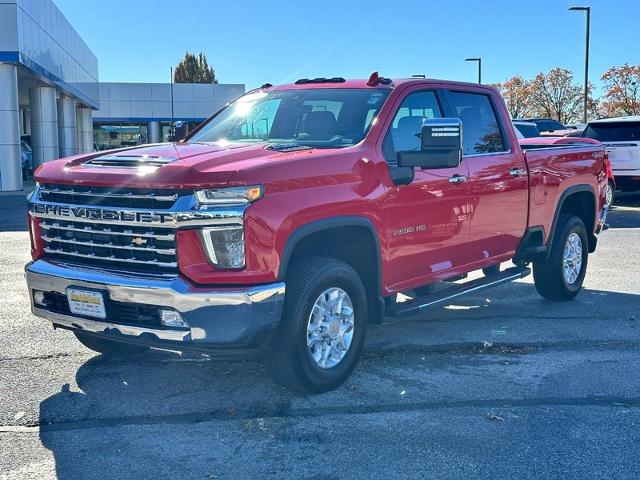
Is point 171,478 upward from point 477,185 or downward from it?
downward

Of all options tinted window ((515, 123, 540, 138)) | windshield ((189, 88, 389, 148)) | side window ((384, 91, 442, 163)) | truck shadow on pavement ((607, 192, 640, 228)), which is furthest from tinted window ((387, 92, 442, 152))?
tinted window ((515, 123, 540, 138))

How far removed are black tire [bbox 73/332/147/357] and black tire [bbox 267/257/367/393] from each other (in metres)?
1.47

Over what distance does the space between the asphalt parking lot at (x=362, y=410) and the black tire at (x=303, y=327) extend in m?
0.13

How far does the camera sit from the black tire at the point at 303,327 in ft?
15.0

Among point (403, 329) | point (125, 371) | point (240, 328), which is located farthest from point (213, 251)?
point (403, 329)

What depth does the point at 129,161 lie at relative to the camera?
4703 mm

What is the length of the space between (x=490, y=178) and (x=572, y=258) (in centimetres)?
208

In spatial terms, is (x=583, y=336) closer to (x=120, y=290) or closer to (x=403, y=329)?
(x=403, y=329)

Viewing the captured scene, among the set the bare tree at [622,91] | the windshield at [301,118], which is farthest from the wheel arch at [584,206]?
the bare tree at [622,91]

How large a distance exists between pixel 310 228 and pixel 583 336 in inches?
119

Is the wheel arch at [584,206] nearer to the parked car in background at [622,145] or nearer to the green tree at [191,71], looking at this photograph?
the parked car in background at [622,145]

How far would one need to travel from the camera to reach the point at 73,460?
12.9 ft

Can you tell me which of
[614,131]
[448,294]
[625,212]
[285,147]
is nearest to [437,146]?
[285,147]

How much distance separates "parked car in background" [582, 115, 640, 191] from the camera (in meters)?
16.2
